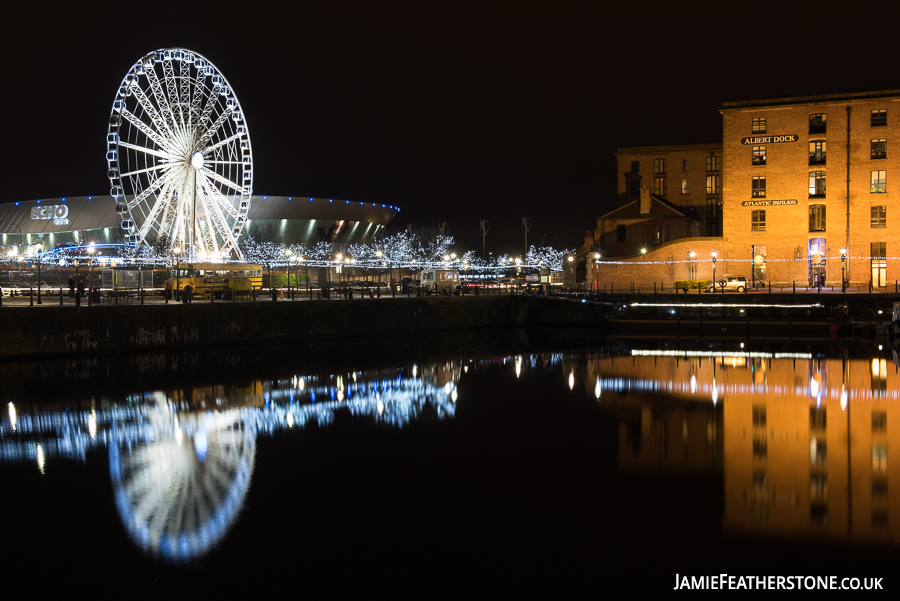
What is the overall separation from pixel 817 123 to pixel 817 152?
1917 millimetres

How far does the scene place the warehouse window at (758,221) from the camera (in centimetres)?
5481

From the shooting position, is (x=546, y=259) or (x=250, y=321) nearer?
(x=250, y=321)

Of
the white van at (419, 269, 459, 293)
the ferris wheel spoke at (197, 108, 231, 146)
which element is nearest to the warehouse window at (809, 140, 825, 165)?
the white van at (419, 269, 459, 293)

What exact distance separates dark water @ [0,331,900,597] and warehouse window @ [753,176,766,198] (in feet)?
96.0

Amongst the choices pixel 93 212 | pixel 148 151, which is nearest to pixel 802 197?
pixel 148 151

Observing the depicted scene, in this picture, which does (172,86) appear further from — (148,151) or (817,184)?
(817,184)

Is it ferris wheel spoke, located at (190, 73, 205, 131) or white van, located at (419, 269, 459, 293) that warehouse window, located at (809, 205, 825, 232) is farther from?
ferris wheel spoke, located at (190, 73, 205, 131)

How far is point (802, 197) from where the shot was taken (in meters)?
54.1

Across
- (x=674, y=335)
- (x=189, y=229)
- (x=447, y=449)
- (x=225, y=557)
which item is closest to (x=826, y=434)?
(x=447, y=449)

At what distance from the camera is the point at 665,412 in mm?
21734

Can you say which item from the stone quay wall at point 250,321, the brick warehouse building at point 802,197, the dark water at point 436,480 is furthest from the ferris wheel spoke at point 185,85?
the brick warehouse building at point 802,197

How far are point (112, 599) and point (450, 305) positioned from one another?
37.8 meters

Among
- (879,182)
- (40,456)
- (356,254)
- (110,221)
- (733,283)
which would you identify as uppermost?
(110,221)

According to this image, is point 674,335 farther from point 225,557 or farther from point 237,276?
point 225,557
